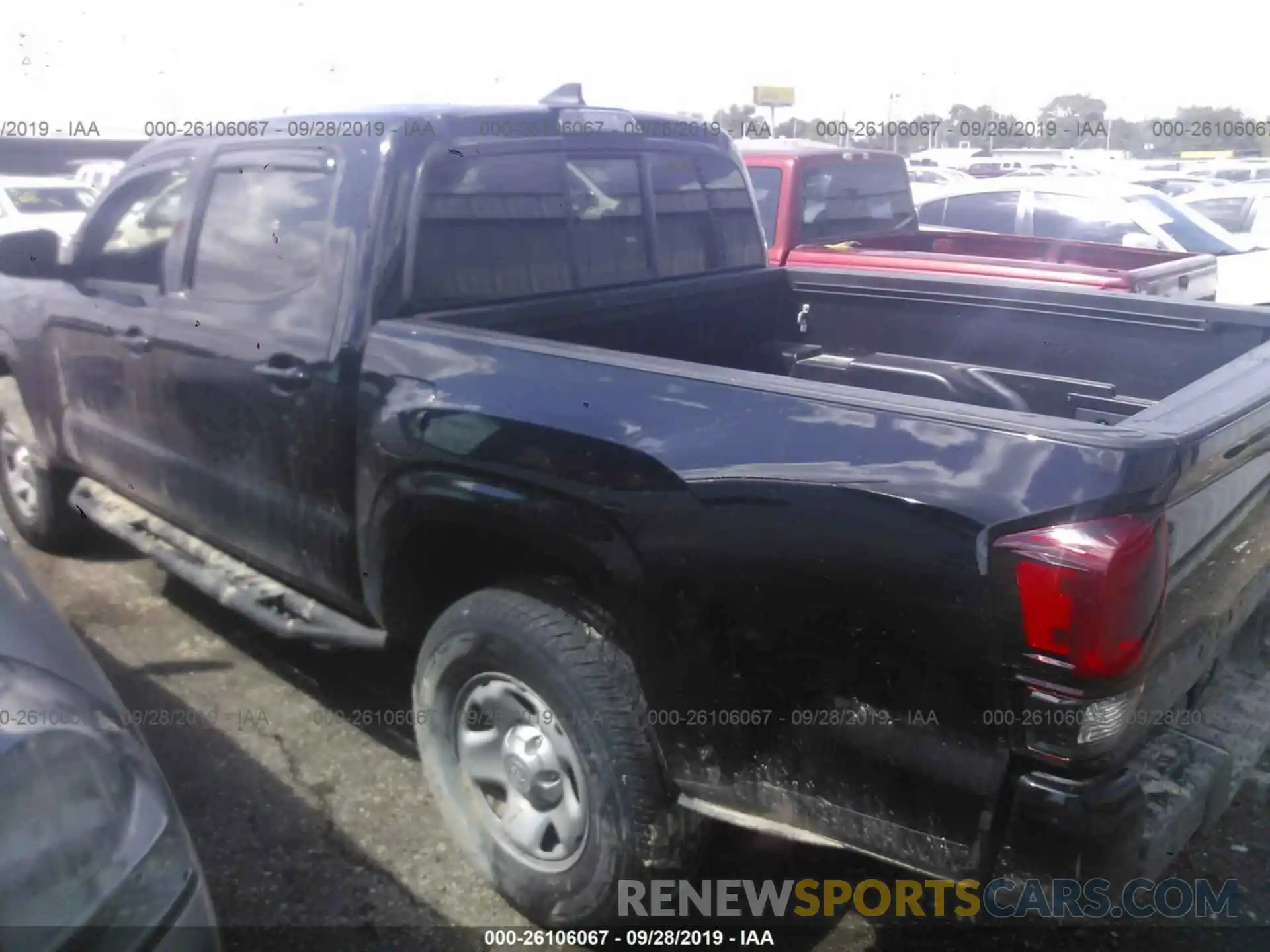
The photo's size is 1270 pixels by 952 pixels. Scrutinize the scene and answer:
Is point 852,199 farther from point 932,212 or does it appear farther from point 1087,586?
point 1087,586

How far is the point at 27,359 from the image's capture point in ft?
14.6

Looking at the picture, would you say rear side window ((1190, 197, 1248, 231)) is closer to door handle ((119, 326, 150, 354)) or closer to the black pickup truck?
the black pickup truck

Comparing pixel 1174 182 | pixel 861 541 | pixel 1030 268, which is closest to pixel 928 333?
pixel 861 541

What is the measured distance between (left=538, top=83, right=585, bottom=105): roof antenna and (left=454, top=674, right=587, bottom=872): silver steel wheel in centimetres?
195

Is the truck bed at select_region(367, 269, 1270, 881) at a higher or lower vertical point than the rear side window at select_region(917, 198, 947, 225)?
lower

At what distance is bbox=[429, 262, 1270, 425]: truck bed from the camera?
3189mm

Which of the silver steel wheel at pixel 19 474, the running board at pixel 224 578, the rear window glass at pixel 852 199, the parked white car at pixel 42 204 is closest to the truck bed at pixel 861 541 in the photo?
the running board at pixel 224 578

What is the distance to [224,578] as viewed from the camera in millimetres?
3592

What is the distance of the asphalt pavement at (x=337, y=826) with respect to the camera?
8.88 ft

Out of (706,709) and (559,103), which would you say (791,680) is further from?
(559,103)

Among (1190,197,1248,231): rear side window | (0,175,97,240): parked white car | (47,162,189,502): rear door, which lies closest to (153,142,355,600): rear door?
(47,162,189,502): rear door

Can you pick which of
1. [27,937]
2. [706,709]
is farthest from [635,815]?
[27,937]

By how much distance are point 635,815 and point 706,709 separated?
342 millimetres

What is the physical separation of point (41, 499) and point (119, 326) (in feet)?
4.91
